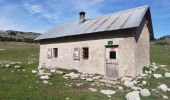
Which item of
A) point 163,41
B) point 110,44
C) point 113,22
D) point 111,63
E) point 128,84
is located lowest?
point 128,84

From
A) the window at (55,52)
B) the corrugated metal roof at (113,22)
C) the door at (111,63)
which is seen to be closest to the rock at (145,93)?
the door at (111,63)

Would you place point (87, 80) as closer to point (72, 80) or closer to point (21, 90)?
point (72, 80)

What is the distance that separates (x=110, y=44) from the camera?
69.9 ft

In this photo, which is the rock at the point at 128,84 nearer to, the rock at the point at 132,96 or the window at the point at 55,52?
the rock at the point at 132,96

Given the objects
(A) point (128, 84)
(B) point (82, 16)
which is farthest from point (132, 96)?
(B) point (82, 16)

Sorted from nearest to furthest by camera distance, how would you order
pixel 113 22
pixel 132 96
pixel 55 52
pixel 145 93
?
pixel 132 96 → pixel 145 93 → pixel 113 22 → pixel 55 52

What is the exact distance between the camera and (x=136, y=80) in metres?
18.7

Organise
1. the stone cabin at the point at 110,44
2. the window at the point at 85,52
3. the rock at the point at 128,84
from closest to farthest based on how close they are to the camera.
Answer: the rock at the point at 128,84, the stone cabin at the point at 110,44, the window at the point at 85,52

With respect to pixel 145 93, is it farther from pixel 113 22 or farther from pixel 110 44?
pixel 113 22

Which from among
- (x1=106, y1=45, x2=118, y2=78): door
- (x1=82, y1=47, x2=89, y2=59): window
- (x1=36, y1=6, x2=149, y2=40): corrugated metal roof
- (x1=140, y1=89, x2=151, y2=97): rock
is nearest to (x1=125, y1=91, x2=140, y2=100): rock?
(x1=140, y1=89, x2=151, y2=97): rock

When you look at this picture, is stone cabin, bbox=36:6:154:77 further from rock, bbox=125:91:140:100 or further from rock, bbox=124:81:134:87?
rock, bbox=125:91:140:100

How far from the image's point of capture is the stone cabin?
2027 centimetres

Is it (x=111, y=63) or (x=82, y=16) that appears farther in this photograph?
(x=82, y=16)

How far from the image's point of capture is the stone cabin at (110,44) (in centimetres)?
2027
